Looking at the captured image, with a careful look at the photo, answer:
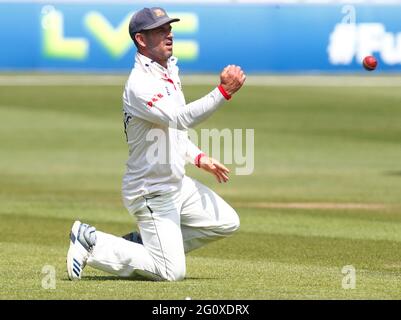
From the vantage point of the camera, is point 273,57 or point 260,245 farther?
point 273,57

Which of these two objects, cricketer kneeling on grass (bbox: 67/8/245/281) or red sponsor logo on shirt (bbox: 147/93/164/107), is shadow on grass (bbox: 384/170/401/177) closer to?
cricketer kneeling on grass (bbox: 67/8/245/281)

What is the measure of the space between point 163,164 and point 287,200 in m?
9.05

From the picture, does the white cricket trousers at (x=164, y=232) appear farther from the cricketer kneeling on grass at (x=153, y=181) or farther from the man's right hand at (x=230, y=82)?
the man's right hand at (x=230, y=82)

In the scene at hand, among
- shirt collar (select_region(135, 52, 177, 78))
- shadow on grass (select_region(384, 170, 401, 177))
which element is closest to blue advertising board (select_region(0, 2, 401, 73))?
shadow on grass (select_region(384, 170, 401, 177))

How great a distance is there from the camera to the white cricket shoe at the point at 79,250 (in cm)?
966

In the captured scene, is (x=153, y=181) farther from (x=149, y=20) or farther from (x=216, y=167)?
(x=149, y=20)

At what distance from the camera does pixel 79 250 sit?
9.68 metres

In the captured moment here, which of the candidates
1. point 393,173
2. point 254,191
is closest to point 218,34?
point 393,173

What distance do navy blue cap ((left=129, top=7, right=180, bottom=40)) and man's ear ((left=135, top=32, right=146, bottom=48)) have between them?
4 cm

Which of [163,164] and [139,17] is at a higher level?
[139,17]
